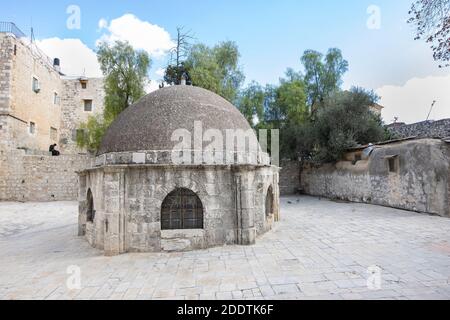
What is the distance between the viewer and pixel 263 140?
21.5m

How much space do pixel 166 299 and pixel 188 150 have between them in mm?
3975

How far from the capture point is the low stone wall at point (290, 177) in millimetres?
22531

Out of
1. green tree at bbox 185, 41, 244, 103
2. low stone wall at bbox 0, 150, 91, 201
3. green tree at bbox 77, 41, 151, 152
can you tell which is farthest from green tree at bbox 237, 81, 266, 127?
low stone wall at bbox 0, 150, 91, 201

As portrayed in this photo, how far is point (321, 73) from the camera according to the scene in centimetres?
2341

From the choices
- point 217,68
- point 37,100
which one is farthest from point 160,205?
point 37,100

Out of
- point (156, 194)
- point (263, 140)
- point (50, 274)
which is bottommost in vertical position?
point (50, 274)

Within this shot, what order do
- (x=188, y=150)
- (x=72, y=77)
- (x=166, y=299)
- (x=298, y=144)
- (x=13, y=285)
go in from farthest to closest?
(x=72, y=77) < (x=298, y=144) < (x=188, y=150) < (x=13, y=285) < (x=166, y=299)

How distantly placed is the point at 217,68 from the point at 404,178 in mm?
13312

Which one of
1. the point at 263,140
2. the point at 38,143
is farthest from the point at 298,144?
the point at 38,143

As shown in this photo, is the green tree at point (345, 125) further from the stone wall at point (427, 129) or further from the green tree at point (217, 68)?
the green tree at point (217, 68)

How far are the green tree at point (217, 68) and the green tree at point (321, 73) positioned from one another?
7.64 meters

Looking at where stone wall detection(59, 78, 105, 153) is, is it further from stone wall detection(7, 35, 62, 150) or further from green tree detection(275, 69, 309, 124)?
green tree detection(275, 69, 309, 124)
